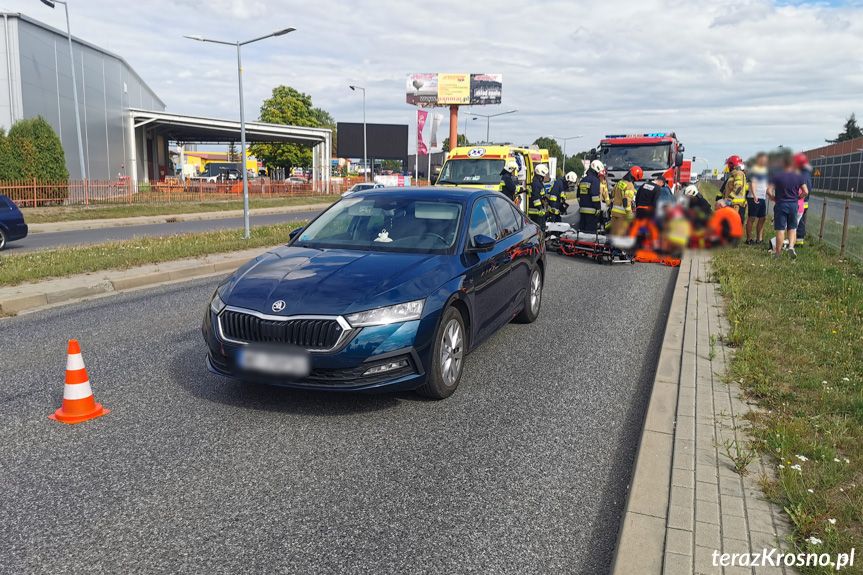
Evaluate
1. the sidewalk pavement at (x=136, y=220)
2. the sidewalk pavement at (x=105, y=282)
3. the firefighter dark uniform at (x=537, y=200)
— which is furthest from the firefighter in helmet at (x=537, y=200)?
the sidewalk pavement at (x=136, y=220)

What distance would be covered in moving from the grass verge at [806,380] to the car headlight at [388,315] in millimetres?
2126

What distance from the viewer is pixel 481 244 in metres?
6.14

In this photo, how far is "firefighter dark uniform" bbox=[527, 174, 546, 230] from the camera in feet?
49.8

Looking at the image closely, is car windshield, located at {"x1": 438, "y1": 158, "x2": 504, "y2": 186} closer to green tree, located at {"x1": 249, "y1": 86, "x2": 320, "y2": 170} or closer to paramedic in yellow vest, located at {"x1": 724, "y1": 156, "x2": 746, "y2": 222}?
paramedic in yellow vest, located at {"x1": 724, "y1": 156, "x2": 746, "y2": 222}

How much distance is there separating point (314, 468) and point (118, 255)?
1029cm

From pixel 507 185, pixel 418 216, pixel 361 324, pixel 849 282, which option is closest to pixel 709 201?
pixel 361 324

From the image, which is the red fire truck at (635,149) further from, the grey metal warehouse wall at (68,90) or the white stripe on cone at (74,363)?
the grey metal warehouse wall at (68,90)

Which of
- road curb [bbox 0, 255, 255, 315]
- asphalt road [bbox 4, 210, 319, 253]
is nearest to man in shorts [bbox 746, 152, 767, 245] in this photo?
road curb [bbox 0, 255, 255, 315]

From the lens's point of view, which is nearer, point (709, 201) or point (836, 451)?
point (709, 201)

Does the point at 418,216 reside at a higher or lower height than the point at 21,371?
higher

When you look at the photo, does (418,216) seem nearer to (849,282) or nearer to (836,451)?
(836,451)

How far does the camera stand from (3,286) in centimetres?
1016

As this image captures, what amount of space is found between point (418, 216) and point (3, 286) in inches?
293

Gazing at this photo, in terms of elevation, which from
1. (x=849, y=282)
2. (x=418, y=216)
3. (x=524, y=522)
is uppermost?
(x=418, y=216)
